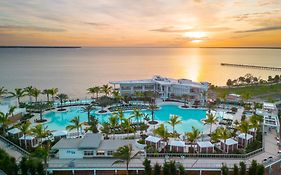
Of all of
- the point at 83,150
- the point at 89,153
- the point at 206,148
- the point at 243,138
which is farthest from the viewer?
the point at 243,138

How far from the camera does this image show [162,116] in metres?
48.3

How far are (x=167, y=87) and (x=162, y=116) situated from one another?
12470 mm

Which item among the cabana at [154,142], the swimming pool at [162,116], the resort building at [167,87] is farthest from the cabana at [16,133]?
the resort building at [167,87]

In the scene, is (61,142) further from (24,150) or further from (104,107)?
(104,107)

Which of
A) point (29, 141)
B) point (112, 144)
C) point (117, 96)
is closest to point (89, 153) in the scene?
point (112, 144)

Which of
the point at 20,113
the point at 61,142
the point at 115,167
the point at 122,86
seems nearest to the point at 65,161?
the point at 61,142

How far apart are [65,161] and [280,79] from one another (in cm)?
8499

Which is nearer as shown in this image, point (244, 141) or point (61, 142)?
point (61, 142)

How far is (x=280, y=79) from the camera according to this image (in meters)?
89.8

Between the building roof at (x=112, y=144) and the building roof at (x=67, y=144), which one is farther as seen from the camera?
the building roof at (x=67, y=144)

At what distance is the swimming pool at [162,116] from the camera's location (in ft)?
140

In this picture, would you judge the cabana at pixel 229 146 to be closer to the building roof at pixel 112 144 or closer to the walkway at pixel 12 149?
the building roof at pixel 112 144

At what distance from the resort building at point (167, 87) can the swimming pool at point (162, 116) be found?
533 centimetres

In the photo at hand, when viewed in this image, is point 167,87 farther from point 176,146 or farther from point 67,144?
point 67,144
